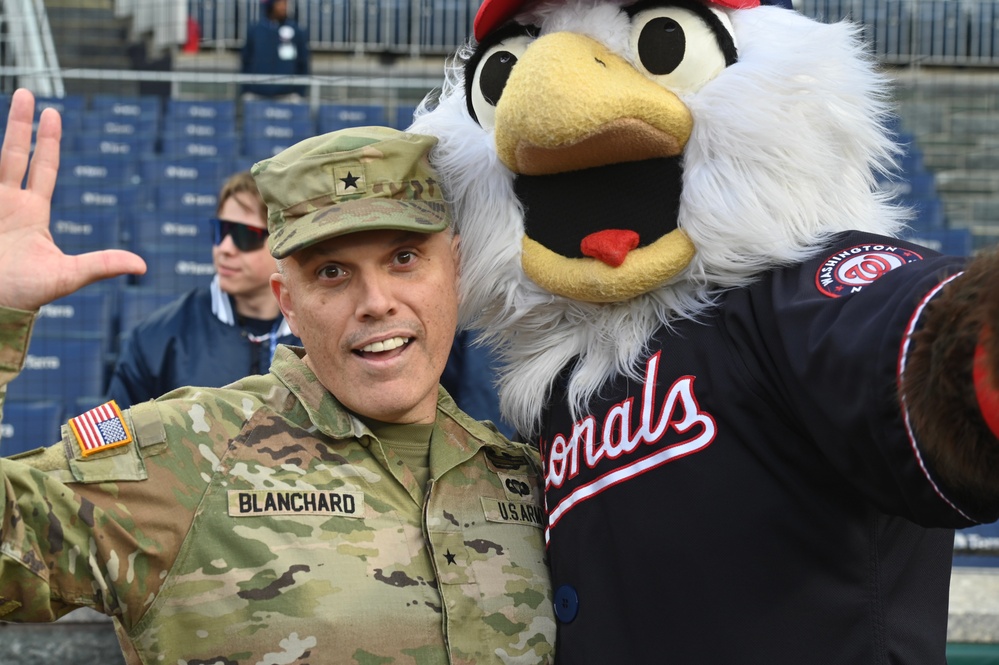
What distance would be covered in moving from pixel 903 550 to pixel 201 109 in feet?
24.1

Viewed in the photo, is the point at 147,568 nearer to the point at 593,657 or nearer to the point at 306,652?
the point at 306,652

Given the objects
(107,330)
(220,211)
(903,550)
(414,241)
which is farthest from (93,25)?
(903,550)

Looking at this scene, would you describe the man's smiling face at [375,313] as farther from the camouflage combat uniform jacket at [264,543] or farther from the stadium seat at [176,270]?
the stadium seat at [176,270]

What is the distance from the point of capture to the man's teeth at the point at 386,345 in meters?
2.02

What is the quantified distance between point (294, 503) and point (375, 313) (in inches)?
14.0

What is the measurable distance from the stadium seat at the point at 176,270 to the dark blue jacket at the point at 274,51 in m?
2.15

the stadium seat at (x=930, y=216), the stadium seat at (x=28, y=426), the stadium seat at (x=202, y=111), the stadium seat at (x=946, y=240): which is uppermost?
the stadium seat at (x=202, y=111)

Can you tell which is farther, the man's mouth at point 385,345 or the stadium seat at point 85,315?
the stadium seat at point 85,315

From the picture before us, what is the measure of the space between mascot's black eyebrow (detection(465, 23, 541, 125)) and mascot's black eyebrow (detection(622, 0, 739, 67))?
216 millimetres

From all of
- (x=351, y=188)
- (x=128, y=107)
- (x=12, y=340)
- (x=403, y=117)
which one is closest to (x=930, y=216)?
(x=403, y=117)

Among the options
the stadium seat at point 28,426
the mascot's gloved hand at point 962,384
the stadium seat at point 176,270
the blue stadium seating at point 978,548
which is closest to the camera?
the mascot's gloved hand at point 962,384

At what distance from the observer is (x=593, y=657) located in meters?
1.86

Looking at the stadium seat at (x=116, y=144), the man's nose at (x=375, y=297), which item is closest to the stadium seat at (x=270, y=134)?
the stadium seat at (x=116, y=144)

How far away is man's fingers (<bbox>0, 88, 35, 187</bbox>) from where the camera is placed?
1742mm
